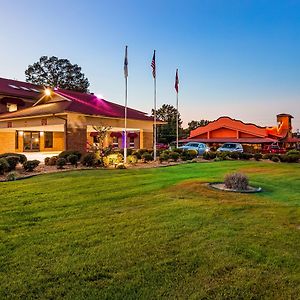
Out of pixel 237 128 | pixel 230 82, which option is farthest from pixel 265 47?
pixel 237 128

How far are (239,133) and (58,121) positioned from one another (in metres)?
31.4

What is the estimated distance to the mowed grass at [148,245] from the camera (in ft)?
13.6

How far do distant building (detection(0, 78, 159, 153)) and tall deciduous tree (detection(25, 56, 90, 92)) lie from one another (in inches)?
1084

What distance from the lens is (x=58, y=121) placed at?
24516 millimetres

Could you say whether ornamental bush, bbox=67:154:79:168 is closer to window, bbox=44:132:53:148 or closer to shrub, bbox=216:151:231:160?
shrub, bbox=216:151:231:160

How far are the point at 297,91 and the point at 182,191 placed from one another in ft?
99.1

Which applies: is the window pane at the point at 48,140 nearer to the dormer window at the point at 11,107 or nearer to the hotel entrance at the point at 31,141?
the hotel entrance at the point at 31,141

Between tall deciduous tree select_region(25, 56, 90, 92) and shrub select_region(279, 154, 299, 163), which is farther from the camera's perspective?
tall deciduous tree select_region(25, 56, 90, 92)

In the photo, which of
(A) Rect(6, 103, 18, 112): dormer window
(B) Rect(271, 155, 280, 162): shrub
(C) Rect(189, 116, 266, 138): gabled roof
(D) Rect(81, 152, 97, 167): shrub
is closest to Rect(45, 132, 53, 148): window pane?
(A) Rect(6, 103, 18, 112): dormer window

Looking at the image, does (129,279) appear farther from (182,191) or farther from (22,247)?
(182,191)

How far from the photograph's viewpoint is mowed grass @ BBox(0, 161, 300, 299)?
414 cm

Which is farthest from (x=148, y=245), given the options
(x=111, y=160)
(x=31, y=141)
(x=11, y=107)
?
(x=11, y=107)

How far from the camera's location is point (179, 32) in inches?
864

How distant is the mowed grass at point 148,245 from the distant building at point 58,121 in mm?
14921
